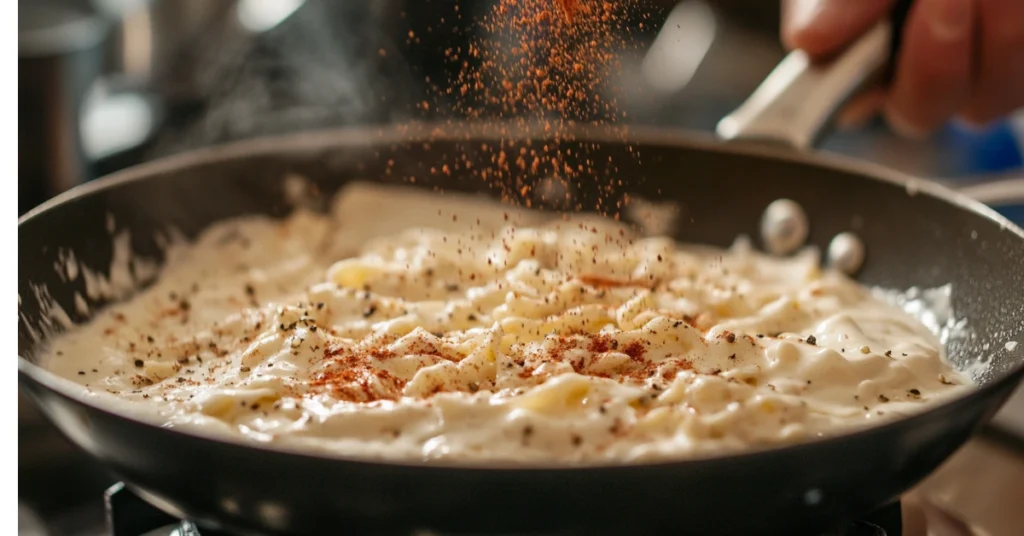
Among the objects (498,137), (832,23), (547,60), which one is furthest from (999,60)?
(547,60)

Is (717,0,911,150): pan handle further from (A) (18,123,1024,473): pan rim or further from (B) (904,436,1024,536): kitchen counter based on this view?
(B) (904,436,1024,536): kitchen counter

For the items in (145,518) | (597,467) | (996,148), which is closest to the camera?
(597,467)

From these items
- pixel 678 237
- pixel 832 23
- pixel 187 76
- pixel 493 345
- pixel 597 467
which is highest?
pixel 187 76

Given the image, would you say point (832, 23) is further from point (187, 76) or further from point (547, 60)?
point (187, 76)

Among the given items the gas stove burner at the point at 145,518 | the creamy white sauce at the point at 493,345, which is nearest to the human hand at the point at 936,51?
the creamy white sauce at the point at 493,345

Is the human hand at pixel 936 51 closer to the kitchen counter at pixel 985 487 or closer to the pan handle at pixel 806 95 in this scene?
the pan handle at pixel 806 95

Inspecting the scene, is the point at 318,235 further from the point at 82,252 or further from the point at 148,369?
the point at 148,369
